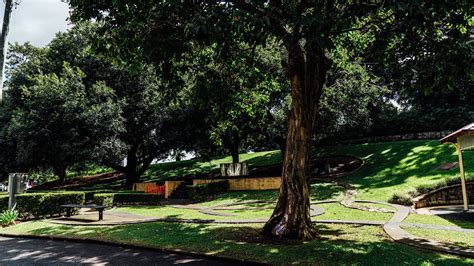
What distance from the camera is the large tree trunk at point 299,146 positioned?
10242mm

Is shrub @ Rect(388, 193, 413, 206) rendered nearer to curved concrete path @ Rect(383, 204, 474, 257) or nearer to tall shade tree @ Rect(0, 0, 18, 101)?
curved concrete path @ Rect(383, 204, 474, 257)

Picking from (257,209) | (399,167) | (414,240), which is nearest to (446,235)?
(414,240)

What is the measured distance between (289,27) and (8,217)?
1405cm

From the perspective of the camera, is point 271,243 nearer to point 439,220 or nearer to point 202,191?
point 439,220

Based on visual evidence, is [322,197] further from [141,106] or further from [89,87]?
[89,87]

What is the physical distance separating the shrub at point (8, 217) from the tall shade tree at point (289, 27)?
992cm

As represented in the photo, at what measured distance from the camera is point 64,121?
24.3 metres

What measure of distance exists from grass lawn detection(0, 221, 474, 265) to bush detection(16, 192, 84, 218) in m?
2.70

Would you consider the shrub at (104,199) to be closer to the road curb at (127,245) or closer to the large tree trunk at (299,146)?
the road curb at (127,245)

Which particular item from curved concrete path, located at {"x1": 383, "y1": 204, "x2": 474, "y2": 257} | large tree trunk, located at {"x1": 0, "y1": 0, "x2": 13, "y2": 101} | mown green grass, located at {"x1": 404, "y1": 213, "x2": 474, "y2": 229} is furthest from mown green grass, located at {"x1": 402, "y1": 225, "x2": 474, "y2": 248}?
large tree trunk, located at {"x1": 0, "y1": 0, "x2": 13, "y2": 101}

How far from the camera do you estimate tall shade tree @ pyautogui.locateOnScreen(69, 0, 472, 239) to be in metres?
6.64

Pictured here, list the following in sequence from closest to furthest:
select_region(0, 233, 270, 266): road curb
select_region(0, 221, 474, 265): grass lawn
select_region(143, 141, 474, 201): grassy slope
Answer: select_region(0, 221, 474, 265): grass lawn → select_region(0, 233, 270, 266): road curb → select_region(143, 141, 474, 201): grassy slope

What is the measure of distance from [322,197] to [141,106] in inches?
663

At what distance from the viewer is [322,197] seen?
19422 mm
